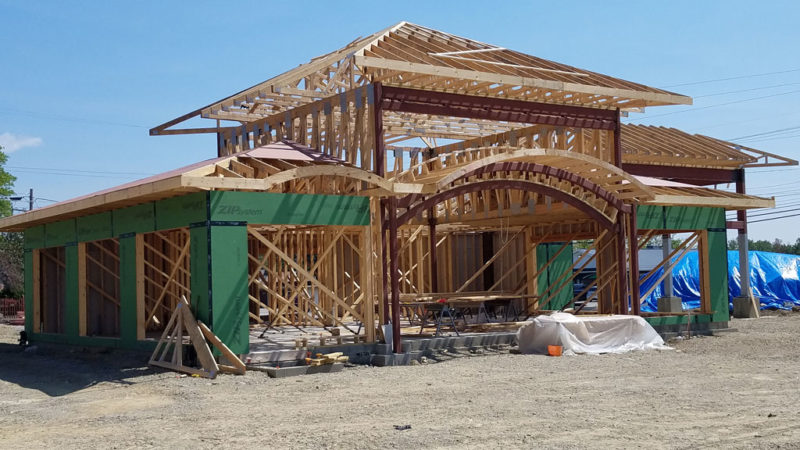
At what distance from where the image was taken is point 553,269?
26.0m

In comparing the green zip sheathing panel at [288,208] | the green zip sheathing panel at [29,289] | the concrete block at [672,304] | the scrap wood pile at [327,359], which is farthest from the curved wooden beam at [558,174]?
the green zip sheathing panel at [29,289]

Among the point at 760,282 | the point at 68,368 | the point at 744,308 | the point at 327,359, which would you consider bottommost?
the point at 68,368

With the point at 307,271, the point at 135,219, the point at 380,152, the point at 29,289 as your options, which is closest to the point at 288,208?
the point at 380,152

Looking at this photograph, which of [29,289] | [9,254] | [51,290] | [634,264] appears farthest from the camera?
[9,254]

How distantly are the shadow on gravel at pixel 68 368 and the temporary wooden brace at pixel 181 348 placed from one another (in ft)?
1.15

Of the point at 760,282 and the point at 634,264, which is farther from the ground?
the point at 634,264

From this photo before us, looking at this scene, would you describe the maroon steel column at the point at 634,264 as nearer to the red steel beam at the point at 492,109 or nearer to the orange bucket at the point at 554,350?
the red steel beam at the point at 492,109

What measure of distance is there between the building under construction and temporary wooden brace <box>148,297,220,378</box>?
23 cm

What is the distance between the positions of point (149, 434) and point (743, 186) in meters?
25.0

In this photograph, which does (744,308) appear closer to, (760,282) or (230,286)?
(760,282)

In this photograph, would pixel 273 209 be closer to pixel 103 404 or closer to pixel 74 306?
pixel 103 404

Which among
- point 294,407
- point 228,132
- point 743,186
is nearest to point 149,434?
point 294,407

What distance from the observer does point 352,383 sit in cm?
1333

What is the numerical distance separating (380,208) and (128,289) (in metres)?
5.06
